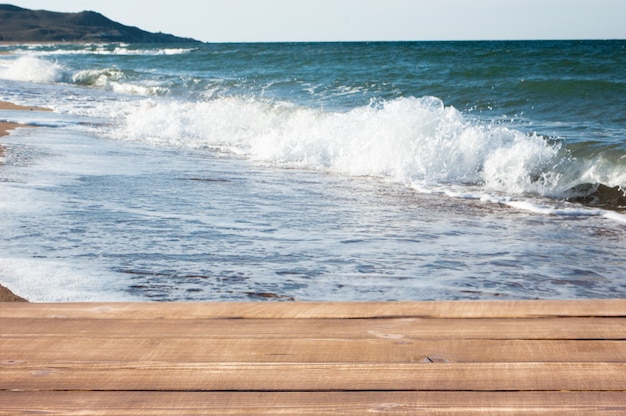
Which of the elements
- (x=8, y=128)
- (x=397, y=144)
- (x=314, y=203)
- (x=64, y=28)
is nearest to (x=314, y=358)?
(x=314, y=203)

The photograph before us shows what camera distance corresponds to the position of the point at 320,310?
254cm

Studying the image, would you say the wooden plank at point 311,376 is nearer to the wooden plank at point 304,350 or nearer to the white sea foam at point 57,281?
the wooden plank at point 304,350

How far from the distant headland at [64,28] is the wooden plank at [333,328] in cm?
11665

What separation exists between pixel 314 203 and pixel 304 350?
13.4 ft

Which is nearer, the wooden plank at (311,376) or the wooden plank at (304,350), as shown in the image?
the wooden plank at (311,376)

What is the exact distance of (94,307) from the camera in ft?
8.54

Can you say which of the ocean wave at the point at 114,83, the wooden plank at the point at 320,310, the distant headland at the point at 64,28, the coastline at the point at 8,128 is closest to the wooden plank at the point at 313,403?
the wooden plank at the point at 320,310

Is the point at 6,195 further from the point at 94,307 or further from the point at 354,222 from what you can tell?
the point at 94,307

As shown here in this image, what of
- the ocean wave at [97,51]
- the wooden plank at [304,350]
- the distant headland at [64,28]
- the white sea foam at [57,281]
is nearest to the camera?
the wooden plank at [304,350]

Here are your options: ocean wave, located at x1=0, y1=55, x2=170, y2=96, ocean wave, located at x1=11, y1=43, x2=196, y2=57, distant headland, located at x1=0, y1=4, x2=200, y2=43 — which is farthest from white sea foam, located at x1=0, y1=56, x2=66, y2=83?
distant headland, located at x1=0, y1=4, x2=200, y2=43

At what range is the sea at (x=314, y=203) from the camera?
386cm

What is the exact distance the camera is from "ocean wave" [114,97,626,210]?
8055 mm

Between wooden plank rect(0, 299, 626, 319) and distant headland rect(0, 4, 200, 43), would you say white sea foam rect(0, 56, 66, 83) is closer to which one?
wooden plank rect(0, 299, 626, 319)

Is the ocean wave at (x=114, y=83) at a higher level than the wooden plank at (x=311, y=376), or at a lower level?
lower
